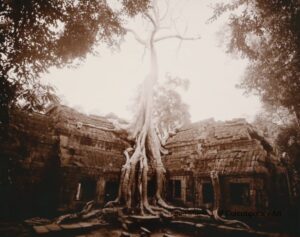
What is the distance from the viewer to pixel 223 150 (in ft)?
42.2

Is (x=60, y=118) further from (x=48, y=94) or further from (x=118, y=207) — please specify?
(x=48, y=94)

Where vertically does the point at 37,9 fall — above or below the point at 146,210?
above

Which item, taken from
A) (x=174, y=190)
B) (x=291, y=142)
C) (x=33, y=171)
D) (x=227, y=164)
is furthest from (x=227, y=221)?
(x=291, y=142)

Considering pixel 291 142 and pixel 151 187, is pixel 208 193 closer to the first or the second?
pixel 151 187

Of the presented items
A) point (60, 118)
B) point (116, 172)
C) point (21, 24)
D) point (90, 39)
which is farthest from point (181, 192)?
point (21, 24)

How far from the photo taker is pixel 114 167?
13562mm

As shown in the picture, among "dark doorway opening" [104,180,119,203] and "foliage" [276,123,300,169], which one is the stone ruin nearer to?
"dark doorway opening" [104,180,119,203]

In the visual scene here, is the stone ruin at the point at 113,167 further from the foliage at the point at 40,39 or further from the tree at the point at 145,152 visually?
the foliage at the point at 40,39

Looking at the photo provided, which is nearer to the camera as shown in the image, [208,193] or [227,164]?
[227,164]

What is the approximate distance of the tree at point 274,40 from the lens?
7484 mm

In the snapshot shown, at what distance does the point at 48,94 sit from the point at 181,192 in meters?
10.5

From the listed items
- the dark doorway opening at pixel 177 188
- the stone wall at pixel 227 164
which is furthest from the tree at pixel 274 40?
the dark doorway opening at pixel 177 188

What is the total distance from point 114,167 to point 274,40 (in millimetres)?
10113

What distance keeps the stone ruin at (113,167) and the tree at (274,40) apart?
3491mm
